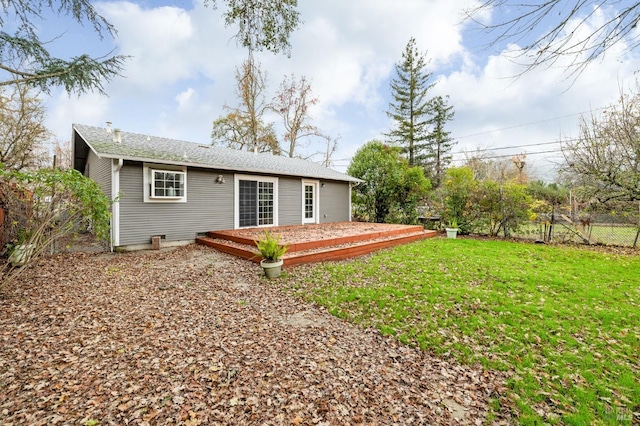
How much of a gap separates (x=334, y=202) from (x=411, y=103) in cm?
1420

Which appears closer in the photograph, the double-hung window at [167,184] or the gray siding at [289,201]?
the double-hung window at [167,184]

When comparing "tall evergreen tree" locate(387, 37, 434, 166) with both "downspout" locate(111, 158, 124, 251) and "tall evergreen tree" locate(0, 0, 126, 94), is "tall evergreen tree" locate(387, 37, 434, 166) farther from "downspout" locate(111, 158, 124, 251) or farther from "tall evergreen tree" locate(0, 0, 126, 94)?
"tall evergreen tree" locate(0, 0, 126, 94)

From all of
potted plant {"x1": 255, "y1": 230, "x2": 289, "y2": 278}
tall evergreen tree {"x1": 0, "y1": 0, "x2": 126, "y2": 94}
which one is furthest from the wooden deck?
tall evergreen tree {"x1": 0, "y1": 0, "x2": 126, "y2": 94}

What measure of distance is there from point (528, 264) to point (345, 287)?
4.74m

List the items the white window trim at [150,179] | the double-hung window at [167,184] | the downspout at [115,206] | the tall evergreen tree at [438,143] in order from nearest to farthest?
the downspout at [115,206] → the white window trim at [150,179] → the double-hung window at [167,184] → the tall evergreen tree at [438,143]

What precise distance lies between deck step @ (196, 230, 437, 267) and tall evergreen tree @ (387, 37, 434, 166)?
1505 cm

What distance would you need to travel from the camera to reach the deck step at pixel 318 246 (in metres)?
6.25

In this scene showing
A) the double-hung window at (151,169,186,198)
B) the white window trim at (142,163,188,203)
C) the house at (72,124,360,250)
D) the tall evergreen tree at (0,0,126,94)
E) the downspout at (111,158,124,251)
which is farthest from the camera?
the double-hung window at (151,169,186,198)

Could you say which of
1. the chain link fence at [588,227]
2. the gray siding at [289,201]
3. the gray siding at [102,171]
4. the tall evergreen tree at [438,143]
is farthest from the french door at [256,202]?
the tall evergreen tree at [438,143]

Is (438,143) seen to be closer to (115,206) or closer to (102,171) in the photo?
(102,171)

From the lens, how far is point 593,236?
9.18 metres

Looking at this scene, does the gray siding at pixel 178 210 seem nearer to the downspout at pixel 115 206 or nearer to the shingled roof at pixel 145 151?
the downspout at pixel 115 206

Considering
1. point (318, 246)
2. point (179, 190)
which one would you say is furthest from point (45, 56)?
point (318, 246)

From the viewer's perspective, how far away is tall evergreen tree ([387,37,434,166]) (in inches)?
836
